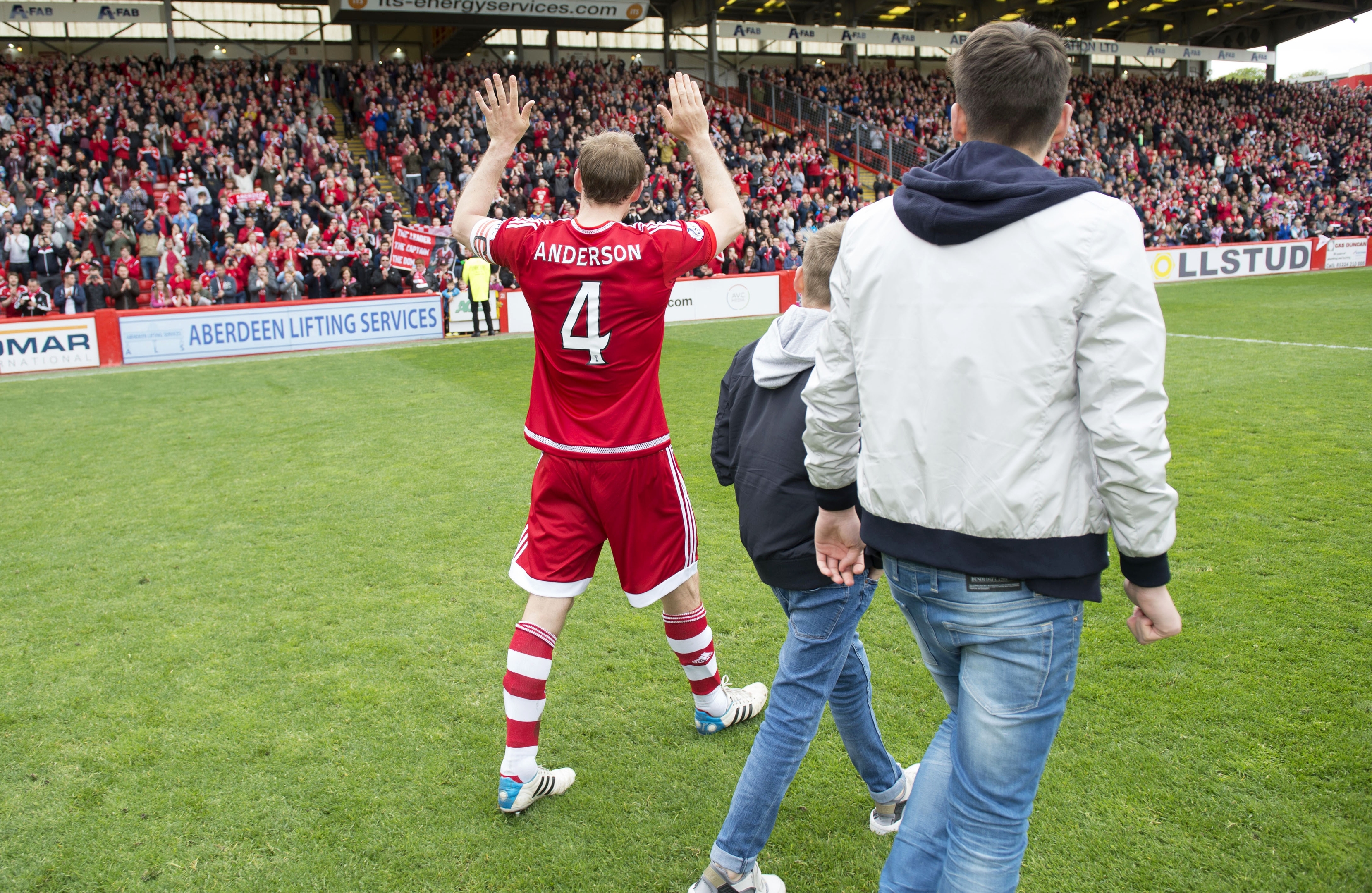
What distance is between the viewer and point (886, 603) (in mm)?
5012

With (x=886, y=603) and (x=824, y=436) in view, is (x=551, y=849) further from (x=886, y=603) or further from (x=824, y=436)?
(x=886, y=603)

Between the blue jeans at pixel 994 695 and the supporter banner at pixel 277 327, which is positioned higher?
the blue jeans at pixel 994 695

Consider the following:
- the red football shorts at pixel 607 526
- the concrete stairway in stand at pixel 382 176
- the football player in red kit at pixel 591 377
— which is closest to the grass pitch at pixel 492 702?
the football player in red kit at pixel 591 377

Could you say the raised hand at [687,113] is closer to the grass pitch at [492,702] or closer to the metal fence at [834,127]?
the grass pitch at [492,702]

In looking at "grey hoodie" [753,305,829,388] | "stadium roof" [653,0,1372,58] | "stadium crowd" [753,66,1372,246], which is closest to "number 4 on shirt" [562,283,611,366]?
"grey hoodie" [753,305,829,388]

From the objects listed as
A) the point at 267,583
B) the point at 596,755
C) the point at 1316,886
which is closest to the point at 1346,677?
the point at 1316,886

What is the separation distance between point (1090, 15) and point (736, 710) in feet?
153

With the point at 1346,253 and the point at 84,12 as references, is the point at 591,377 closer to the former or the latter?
the point at 84,12

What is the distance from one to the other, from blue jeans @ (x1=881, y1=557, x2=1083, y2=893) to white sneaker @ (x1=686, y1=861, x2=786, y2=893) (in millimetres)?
840

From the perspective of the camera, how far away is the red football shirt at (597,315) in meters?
2.99

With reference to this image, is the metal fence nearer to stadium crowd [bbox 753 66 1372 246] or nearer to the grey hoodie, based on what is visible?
stadium crowd [bbox 753 66 1372 246]

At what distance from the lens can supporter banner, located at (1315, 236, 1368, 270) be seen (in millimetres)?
28047

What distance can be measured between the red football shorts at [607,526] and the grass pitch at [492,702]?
78 centimetres

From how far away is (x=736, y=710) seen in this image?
379 cm
